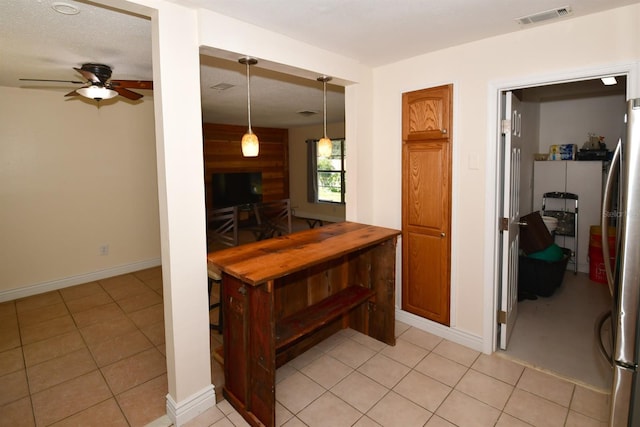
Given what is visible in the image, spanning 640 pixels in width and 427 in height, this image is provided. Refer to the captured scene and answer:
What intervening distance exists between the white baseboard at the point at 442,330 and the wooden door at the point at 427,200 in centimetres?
5

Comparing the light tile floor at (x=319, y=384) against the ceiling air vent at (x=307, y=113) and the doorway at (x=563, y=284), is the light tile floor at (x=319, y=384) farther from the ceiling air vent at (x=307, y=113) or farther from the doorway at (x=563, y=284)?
the ceiling air vent at (x=307, y=113)

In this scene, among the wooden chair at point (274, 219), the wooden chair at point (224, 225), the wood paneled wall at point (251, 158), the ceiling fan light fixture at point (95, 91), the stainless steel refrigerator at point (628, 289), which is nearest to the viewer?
the stainless steel refrigerator at point (628, 289)

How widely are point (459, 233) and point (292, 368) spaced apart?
1.70 meters

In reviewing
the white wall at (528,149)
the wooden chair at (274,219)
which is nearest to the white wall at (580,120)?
the white wall at (528,149)

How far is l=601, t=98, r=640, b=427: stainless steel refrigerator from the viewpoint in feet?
4.88

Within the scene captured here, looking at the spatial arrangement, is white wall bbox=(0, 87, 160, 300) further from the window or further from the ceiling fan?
the window

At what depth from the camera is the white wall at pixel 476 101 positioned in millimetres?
2143

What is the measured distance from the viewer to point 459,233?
280 cm

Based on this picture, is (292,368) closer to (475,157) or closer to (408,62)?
(475,157)

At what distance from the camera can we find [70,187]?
13.5 ft

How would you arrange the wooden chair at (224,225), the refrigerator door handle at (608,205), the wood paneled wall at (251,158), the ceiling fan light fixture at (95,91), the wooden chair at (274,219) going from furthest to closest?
the wood paneled wall at (251,158) < the wooden chair at (274,219) < the wooden chair at (224,225) < the ceiling fan light fixture at (95,91) < the refrigerator door handle at (608,205)

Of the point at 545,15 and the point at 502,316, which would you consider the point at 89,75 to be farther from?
the point at 502,316

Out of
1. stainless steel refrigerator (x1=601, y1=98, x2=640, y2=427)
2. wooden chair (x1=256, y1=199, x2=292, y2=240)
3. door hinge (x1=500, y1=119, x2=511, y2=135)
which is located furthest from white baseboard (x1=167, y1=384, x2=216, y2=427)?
wooden chair (x1=256, y1=199, x2=292, y2=240)

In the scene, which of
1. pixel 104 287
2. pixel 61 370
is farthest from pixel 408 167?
pixel 104 287
